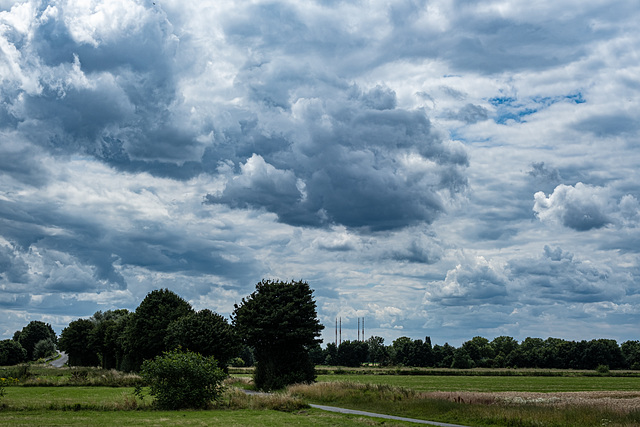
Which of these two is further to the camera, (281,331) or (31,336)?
(31,336)

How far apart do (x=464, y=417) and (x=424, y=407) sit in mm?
4110

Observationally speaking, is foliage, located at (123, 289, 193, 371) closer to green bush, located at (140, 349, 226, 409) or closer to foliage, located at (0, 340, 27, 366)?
green bush, located at (140, 349, 226, 409)

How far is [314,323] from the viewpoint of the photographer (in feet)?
197

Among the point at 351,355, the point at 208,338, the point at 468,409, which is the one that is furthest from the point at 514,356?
the point at 468,409

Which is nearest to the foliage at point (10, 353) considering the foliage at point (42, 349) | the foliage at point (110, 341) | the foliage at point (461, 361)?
the foliage at point (42, 349)

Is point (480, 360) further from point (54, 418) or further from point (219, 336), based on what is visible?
point (54, 418)

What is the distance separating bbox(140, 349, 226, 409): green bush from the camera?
127 ft

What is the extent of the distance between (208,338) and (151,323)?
21.7 metres

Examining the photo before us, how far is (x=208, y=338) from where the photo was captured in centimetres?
6544

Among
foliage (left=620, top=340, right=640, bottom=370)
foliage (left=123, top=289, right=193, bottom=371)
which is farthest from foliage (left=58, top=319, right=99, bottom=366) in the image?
foliage (left=620, top=340, right=640, bottom=370)

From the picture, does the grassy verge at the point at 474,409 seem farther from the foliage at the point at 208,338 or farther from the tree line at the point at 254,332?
the foliage at the point at 208,338

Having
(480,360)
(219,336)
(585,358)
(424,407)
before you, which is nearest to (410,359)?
(480,360)

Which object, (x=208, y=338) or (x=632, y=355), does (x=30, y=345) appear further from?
(x=632, y=355)

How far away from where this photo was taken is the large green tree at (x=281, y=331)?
58.2 meters
